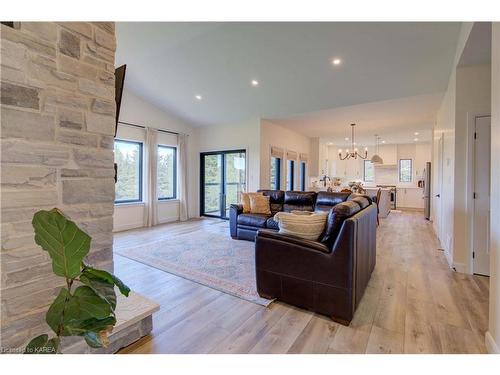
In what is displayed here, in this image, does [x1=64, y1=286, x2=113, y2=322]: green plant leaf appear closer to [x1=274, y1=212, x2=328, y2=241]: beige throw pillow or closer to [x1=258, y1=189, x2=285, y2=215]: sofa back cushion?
[x1=274, y1=212, x2=328, y2=241]: beige throw pillow

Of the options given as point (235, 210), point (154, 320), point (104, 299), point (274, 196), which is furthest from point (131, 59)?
point (104, 299)

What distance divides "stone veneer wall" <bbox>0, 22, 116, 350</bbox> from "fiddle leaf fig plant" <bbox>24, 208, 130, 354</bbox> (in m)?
0.45

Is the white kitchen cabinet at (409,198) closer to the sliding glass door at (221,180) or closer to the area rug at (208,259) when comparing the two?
the sliding glass door at (221,180)

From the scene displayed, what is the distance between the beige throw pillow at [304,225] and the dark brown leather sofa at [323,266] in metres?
0.06

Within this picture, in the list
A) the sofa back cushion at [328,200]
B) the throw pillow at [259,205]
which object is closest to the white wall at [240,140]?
the throw pillow at [259,205]

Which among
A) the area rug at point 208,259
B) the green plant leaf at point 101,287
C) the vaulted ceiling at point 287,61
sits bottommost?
the area rug at point 208,259

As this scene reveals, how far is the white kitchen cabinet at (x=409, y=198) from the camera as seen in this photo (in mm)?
9163

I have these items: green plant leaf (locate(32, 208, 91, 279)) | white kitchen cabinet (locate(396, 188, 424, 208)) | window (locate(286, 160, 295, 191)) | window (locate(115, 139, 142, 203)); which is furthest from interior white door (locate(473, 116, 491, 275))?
white kitchen cabinet (locate(396, 188, 424, 208))

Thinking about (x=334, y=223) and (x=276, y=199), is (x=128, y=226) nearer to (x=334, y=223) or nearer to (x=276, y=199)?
(x=276, y=199)

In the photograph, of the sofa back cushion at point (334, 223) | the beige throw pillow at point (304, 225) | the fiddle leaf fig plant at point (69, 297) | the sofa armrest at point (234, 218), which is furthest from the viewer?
the sofa armrest at point (234, 218)

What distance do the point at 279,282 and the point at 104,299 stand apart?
1.65m

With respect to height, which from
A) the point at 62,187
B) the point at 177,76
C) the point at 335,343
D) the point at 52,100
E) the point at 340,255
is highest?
the point at 177,76
